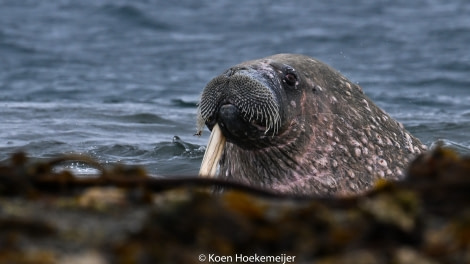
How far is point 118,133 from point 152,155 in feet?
4.78

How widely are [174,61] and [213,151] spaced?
44.1 feet

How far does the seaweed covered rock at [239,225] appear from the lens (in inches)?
117

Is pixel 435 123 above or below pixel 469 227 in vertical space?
below

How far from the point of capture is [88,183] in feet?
11.5

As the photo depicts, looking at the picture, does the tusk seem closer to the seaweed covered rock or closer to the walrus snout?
the walrus snout

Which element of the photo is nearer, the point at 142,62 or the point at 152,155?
the point at 152,155

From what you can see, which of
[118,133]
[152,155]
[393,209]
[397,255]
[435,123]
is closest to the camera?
[397,255]

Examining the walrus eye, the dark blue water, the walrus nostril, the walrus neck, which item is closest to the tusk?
the walrus nostril

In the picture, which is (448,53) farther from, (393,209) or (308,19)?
(393,209)

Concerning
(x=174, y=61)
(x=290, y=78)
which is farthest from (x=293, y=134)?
(x=174, y=61)

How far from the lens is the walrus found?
21.9 feet

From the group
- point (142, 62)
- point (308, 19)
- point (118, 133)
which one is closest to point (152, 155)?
point (118, 133)

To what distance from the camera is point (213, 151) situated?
673cm

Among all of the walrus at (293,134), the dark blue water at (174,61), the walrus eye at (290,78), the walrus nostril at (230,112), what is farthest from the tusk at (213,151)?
the dark blue water at (174,61)
